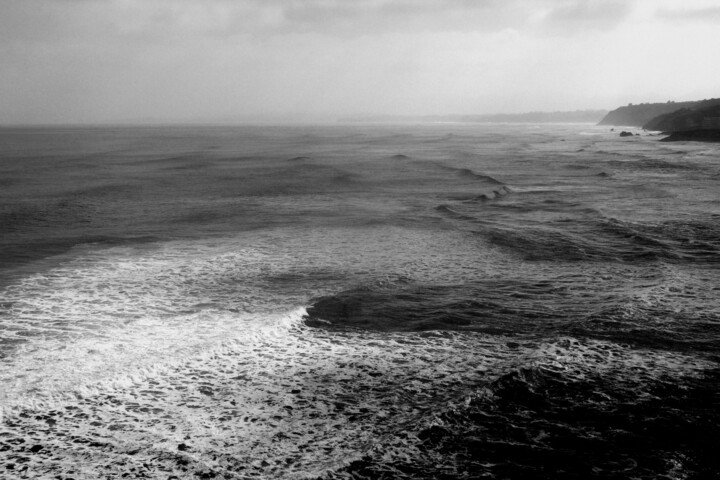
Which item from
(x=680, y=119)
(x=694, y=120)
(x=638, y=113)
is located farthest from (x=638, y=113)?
(x=694, y=120)

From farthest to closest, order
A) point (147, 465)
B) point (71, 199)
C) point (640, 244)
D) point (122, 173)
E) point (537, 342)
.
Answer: point (122, 173), point (71, 199), point (640, 244), point (537, 342), point (147, 465)

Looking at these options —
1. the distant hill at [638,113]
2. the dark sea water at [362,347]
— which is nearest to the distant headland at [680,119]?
the distant hill at [638,113]

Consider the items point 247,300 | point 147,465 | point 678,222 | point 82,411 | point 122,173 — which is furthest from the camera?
point 122,173

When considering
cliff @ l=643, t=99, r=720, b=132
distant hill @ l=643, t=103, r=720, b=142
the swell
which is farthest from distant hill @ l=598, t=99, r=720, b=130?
the swell

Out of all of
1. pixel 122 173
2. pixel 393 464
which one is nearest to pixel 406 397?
pixel 393 464

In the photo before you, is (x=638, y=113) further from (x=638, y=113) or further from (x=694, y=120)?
(x=694, y=120)

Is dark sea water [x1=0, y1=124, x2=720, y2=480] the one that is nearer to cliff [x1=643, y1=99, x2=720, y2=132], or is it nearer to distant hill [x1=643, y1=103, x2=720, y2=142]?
distant hill [x1=643, y1=103, x2=720, y2=142]

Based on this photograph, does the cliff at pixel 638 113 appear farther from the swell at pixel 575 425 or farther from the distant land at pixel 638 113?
the swell at pixel 575 425

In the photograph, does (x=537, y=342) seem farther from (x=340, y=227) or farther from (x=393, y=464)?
(x=340, y=227)
